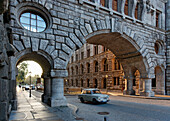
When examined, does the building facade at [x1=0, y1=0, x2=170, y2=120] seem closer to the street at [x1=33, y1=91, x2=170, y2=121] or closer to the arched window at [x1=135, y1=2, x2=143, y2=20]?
the arched window at [x1=135, y1=2, x2=143, y2=20]

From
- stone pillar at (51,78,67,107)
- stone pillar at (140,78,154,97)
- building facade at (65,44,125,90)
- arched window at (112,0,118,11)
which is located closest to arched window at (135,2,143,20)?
arched window at (112,0,118,11)

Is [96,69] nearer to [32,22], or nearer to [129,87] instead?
[129,87]

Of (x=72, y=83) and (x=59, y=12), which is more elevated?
(x=59, y=12)

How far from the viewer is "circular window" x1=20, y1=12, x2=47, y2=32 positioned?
11703 mm

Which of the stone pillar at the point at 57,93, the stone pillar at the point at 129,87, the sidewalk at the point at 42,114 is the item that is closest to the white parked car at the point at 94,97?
the stone pillar at the point at 57,93

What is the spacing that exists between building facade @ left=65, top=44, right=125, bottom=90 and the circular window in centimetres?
2001

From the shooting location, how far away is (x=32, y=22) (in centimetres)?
1196

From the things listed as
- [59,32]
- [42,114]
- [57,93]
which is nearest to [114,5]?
[59,32]

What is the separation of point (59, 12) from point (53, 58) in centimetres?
377

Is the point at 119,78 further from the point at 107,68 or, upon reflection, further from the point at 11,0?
the point at 11,0

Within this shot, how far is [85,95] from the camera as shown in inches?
579

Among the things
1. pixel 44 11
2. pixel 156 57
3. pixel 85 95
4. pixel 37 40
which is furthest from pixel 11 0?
pixel 156 57

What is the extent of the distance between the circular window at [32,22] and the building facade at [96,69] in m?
20.0

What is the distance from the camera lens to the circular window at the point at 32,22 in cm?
1170
